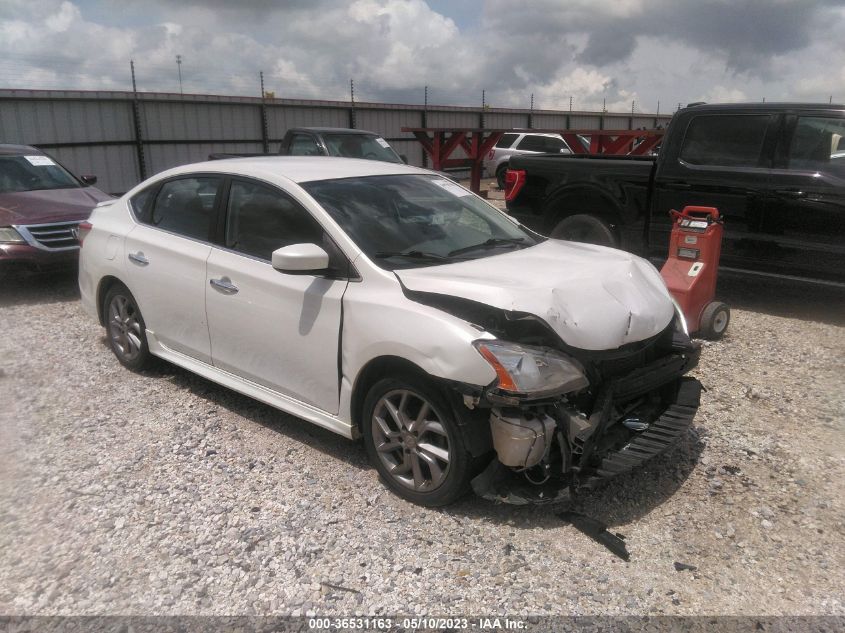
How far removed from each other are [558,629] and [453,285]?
1532 millimetres

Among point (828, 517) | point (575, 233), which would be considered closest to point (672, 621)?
point (828, 517)

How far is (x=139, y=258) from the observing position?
4.83 m

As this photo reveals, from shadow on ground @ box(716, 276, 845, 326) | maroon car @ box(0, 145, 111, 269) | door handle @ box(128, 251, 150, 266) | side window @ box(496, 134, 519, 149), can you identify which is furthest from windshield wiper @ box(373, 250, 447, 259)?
side window @ box(496, 134, 519, 149)

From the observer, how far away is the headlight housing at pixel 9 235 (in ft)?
24.2

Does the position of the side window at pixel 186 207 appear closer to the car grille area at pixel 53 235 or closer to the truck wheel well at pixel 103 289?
the truck wheel well at pixel 103 289

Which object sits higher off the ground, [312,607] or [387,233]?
[387,233]

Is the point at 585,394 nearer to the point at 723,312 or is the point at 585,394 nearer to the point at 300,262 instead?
the point at 300,262

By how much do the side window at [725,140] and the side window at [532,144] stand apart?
1483 cm

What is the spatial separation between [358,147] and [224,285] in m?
7.92

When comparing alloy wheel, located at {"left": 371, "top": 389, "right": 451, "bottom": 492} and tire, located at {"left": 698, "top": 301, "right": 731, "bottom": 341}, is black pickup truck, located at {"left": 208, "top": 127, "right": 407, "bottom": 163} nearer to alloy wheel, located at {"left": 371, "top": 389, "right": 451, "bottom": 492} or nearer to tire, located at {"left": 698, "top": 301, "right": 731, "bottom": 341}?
tire, located at {"left": 698, "top": 301, "right": 731, "bottom": 341}

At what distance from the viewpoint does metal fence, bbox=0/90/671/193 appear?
14.9 metres

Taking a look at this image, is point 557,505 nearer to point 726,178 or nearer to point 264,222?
point 264,222

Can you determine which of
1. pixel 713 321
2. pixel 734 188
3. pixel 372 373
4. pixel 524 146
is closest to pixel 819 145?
pixel 734 188

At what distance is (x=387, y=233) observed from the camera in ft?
12.4
